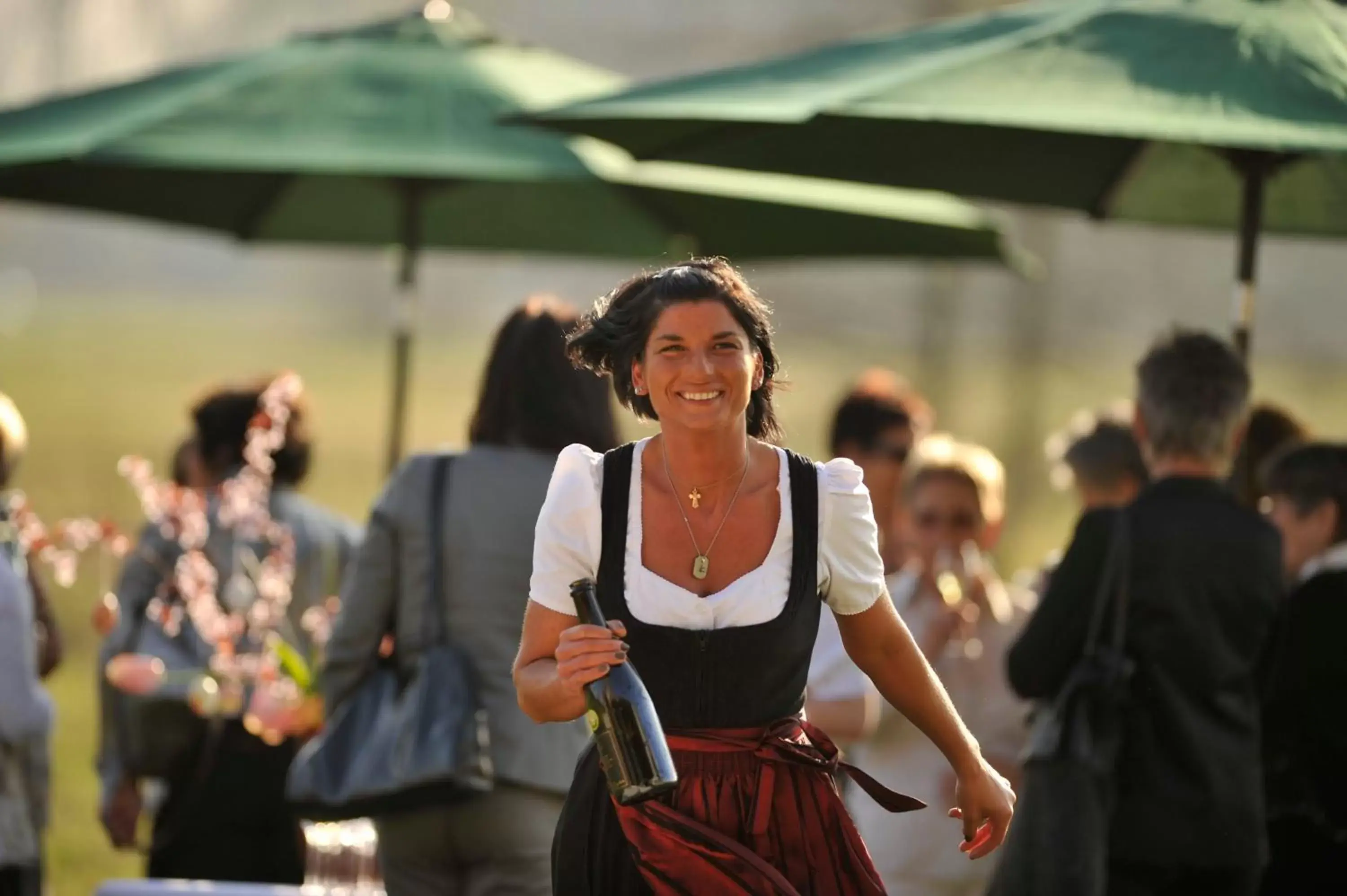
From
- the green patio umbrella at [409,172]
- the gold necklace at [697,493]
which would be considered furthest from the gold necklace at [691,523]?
the green patio umbrella at [409,172]

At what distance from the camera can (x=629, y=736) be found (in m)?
2.78

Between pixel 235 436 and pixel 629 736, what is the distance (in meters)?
3.07

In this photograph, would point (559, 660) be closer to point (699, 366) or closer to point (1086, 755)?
point (699, 366)

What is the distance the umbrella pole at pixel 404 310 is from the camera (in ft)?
20.8

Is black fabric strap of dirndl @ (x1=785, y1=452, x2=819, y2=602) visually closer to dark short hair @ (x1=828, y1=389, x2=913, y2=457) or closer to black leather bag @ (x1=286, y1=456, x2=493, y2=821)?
black leather bag @ (x1=286, y1=456, x2=493, y2=821)

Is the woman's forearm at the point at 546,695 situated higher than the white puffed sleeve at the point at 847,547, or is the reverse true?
the white puffed sleeve at the point at 847,547

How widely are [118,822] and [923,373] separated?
11922 mm

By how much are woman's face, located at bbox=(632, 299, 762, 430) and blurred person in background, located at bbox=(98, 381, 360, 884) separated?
2395mm

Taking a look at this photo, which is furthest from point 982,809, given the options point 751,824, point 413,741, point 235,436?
point 235,436

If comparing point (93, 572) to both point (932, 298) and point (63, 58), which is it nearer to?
point (63, 58)

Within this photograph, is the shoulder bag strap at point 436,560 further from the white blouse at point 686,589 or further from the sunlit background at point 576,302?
the sunlit background at point 576,302

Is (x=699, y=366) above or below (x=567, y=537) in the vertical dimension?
above

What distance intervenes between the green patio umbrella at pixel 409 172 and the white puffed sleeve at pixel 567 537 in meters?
2.11

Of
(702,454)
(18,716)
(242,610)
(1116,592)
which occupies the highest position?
(702,454)
